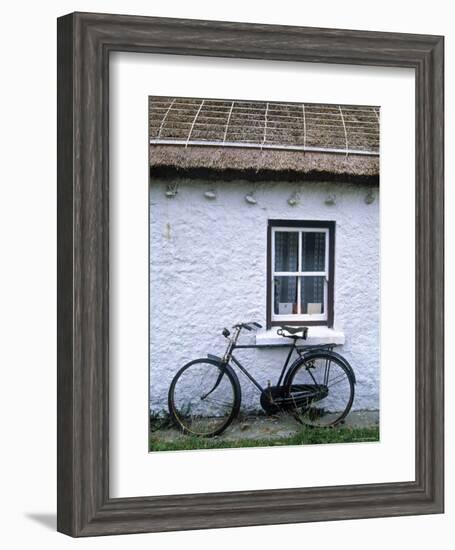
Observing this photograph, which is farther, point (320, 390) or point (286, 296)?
point (286, 296)

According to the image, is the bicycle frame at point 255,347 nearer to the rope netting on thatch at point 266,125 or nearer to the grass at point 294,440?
the grass at point 294,440

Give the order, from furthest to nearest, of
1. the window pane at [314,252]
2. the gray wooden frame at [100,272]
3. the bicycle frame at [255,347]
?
the window pane at [314,252]
the bicycle frame at [255,347]
the gray wooden frame at [100,272]

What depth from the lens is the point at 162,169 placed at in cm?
586

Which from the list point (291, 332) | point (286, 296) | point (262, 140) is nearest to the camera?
point (262, 140)

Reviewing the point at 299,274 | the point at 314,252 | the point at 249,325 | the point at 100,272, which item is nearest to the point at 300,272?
the point at 299,274

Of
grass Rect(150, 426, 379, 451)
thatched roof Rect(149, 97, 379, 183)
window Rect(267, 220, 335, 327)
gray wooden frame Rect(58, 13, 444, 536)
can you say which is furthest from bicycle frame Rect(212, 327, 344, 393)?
thatched roof Rect(149, 97, 379, 183)

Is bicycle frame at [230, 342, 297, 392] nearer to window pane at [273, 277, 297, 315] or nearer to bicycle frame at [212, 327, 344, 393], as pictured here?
bicycle frame at [212, 327, 344, 393]

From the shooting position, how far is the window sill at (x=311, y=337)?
629cm

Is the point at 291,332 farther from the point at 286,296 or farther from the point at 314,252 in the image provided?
the point at 314,252

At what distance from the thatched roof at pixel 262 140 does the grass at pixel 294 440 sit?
1103 mm

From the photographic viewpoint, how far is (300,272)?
6.46 metres

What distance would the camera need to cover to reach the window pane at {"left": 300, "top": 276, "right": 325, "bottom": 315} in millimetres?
6375

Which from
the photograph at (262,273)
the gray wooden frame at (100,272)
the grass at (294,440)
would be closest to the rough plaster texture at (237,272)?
the photograph at (262,273)

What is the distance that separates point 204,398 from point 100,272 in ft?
3.00
